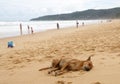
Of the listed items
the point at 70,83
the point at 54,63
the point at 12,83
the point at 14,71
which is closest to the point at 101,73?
the point at 70,83

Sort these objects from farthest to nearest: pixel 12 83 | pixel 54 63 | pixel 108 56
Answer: pixel 108 56
pixel 54 63
pixel 12 83

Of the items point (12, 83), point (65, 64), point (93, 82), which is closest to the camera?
point (93, 82)

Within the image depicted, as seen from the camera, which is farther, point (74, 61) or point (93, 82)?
point (74, 61)

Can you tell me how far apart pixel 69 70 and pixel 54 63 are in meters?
0.66

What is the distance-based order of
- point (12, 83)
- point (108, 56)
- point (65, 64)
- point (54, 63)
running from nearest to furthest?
point (12, 83)
point (65, 64)
point (54, 63)
point (108, 56)

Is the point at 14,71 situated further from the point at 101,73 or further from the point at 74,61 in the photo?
the point at 101,73

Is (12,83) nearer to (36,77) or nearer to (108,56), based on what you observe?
(36,77)

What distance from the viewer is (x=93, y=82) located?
6.27m

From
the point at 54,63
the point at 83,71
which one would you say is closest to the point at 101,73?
the point at 83,71

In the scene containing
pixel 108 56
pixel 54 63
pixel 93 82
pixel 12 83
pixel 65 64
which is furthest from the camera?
pixel 108 56

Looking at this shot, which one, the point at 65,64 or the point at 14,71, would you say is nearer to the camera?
the point at 65,64

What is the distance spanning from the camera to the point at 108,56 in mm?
9359

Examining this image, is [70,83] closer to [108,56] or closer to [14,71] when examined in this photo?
[14,71]

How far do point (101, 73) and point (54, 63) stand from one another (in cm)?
163
